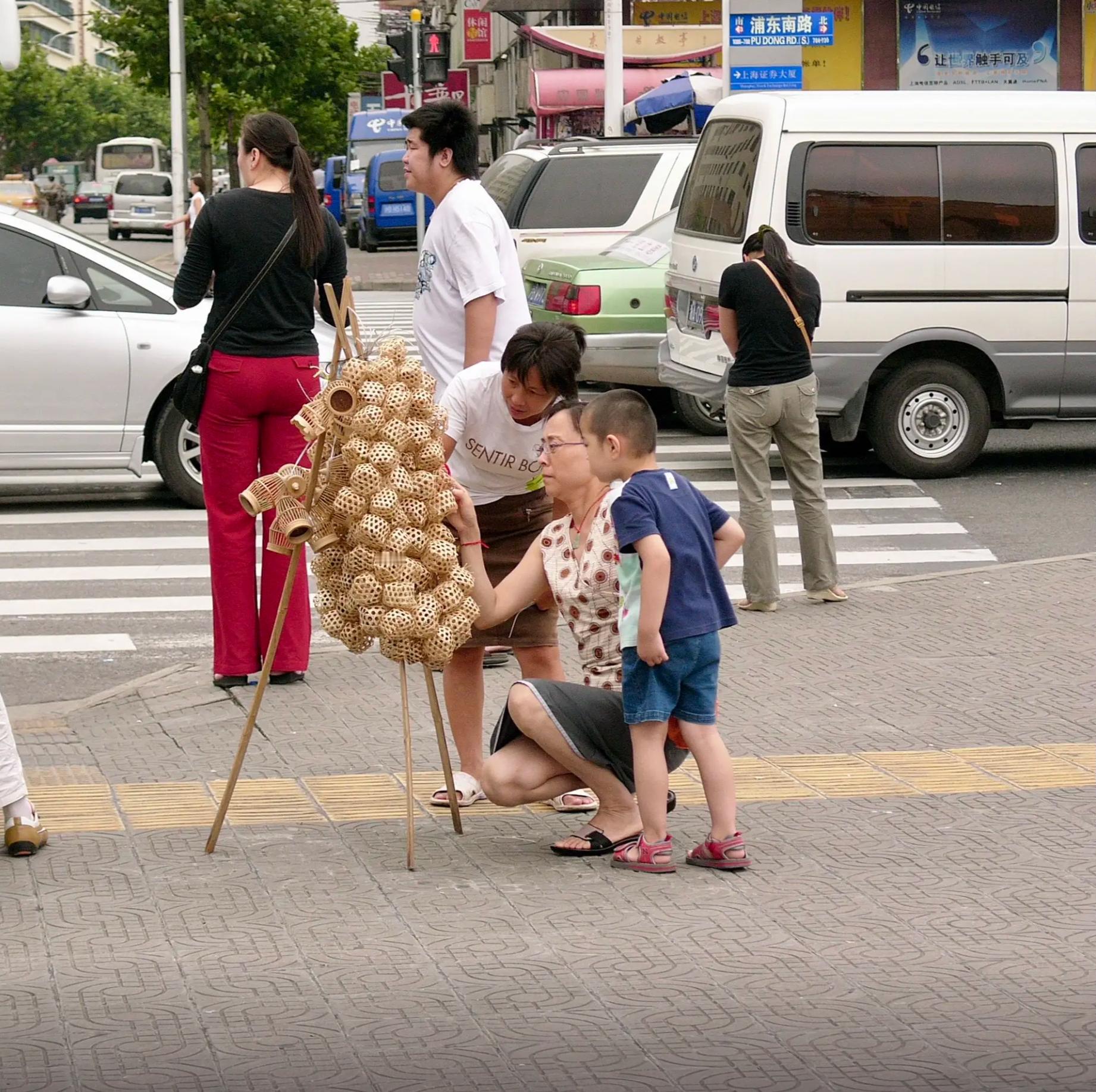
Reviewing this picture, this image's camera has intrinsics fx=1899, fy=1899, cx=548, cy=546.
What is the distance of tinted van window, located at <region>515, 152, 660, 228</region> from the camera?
1552 cm

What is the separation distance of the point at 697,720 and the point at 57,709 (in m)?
3.22

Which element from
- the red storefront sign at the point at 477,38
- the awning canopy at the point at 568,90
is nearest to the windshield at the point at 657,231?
the awning canopy at the point at 568,90

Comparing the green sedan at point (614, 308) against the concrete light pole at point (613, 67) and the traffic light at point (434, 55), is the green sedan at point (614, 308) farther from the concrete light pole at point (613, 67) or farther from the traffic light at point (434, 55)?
the traffic light at point (434, 55)

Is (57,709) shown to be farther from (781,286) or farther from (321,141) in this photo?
(321,141)

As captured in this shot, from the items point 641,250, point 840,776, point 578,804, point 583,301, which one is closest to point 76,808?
point 578,804

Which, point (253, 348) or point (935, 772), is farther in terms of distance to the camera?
point (253, 348)

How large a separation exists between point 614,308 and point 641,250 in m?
0.80

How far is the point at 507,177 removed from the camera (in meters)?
16.3

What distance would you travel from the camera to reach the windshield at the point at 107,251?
444 inches

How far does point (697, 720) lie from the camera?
4.93 metres

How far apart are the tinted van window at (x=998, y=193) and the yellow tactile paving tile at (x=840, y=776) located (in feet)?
21.6

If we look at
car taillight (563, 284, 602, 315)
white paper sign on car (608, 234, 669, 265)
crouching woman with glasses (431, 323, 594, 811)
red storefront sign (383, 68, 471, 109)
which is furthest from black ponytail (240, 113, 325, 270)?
white paper sign on car (608, 234, 669, 265)

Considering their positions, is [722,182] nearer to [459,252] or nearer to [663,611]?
[459,252]

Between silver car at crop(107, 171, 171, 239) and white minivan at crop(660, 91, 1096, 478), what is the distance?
44690 millimetres
